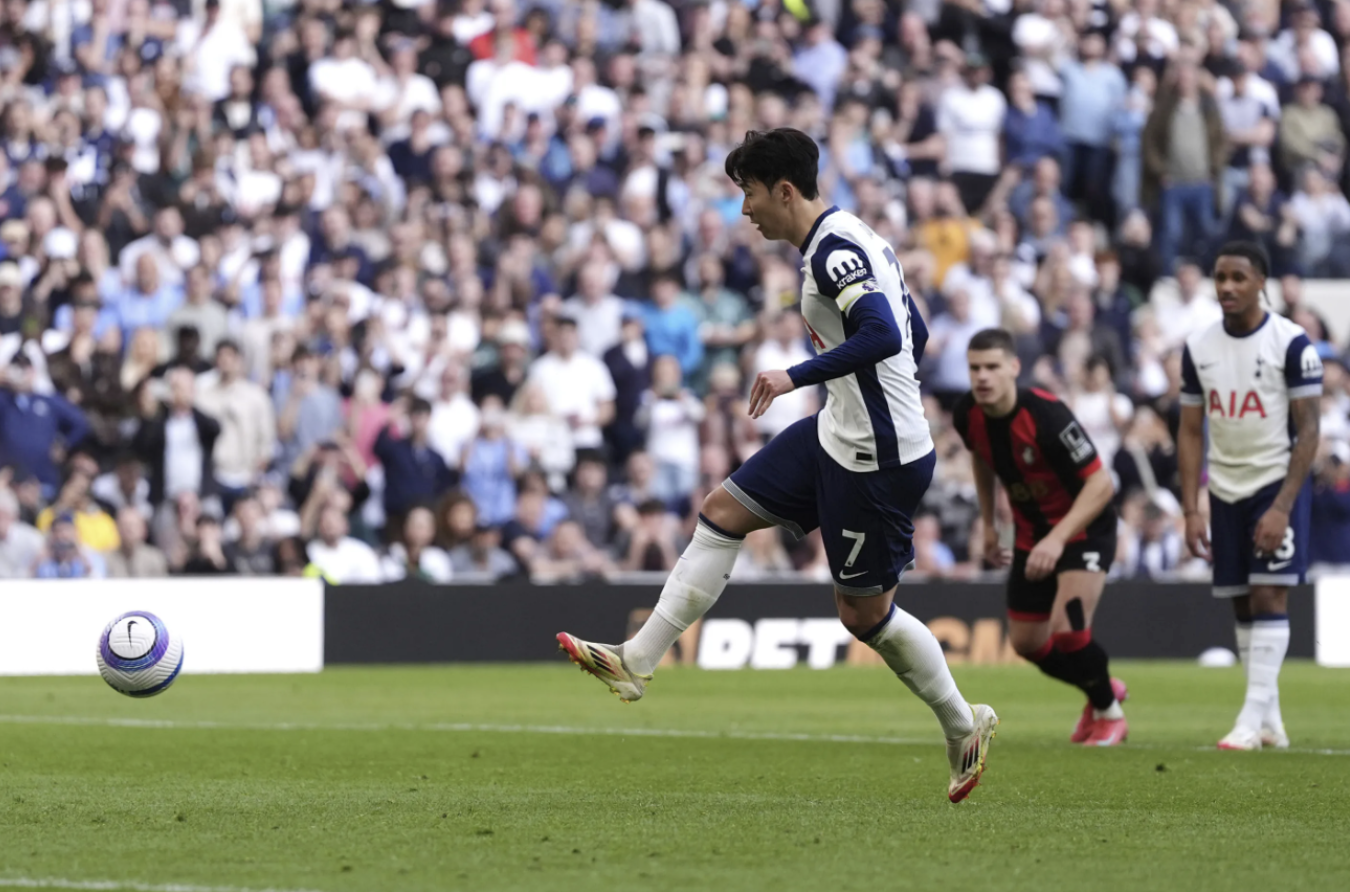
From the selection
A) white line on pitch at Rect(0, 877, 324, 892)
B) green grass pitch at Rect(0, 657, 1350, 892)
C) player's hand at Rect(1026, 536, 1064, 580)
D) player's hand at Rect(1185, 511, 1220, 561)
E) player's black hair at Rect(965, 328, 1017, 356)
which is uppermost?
player's black hair at Rect(965, 328, 1017, 356)

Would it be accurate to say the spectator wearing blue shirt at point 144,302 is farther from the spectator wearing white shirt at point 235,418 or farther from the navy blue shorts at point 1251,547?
the navy blue shorts at point 1251,547

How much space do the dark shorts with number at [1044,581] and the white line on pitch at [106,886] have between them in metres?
6.05

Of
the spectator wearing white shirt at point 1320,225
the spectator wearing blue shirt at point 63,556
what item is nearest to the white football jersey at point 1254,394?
the spectator wearing blue shirt at point 63,556

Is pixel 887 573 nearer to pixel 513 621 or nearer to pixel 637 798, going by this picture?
pixel 637 798

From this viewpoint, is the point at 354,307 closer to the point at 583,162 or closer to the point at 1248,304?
the point at 583,162

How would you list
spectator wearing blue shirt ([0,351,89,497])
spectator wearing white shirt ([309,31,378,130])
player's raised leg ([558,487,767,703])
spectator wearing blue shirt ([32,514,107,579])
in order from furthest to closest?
spectator wearing white shirt ([309,31,378,130])
spectator wearing blue shirt ([0,351,89,497])
spectator wearing blue shirt ([32,514,107,579])
player's raised leg ([558,487,767,703])

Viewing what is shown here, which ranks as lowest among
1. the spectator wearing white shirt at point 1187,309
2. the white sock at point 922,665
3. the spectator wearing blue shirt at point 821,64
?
the white sock at point 922,665

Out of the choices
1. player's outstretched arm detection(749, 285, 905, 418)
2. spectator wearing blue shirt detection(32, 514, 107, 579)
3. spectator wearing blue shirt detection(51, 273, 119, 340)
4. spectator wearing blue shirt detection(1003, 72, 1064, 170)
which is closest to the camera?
player's outstretched arm detection(749, 285, 905, 418)

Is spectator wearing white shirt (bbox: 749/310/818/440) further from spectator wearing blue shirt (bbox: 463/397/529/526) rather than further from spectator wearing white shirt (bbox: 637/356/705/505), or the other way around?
spectator wearing blue shirt (bbox: 463/397/529/526)

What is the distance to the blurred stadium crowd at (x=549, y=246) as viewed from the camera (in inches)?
707

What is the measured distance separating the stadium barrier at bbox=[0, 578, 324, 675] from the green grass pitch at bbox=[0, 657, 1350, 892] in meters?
2.74

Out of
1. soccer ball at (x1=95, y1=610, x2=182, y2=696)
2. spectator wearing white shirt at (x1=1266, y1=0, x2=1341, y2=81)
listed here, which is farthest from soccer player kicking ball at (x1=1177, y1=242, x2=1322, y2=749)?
spectator wearing white shirt at (x1=1266, y1=0, x2=1341, y2=81)

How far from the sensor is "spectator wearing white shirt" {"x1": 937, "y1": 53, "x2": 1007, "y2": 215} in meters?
22.4

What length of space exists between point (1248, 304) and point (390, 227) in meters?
11.3
